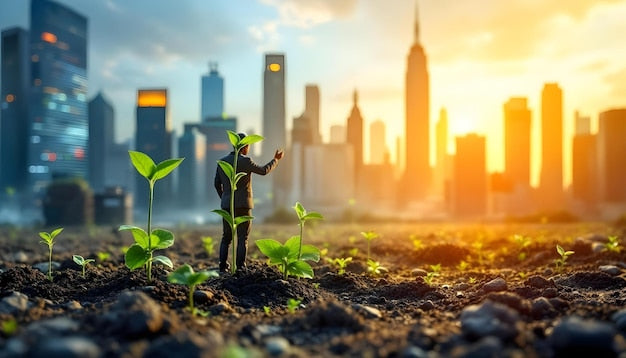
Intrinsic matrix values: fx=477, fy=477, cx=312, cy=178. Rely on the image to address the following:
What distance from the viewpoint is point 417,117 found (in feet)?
521

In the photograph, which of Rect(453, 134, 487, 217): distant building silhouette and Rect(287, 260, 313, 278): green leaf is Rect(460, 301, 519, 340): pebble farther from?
Rect(453, 134, 487, 217): distant building silhouette

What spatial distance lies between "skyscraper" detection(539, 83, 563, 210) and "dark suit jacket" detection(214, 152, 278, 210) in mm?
69674

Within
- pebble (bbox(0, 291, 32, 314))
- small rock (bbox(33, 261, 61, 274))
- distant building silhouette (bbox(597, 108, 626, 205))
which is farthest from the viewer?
distant building silhouette (bbox(597, 108, 626, 205))

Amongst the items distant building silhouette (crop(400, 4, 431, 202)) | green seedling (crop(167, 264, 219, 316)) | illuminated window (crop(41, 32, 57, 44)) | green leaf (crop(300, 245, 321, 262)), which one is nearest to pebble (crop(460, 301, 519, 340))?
green seedling (crop(167, 264, 219, 316))

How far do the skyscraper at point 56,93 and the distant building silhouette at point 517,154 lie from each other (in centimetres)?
10410

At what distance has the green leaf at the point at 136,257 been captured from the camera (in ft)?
18.3

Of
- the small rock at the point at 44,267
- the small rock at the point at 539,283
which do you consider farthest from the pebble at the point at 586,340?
the small rock at the point at 44,267

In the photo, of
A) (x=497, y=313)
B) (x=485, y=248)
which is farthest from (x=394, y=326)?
(x=485, y=248)

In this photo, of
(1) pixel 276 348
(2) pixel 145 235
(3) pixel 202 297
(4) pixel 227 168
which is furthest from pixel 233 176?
(1) pixel 276 348

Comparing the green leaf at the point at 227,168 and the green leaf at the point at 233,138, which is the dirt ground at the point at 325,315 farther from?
the green leaf at the point at 233,138

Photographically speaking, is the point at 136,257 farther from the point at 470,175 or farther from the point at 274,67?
the point at 470,175

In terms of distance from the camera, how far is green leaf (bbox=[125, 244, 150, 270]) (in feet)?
18.3

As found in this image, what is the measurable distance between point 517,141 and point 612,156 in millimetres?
33644

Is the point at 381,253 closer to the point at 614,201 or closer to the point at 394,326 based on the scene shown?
the point at 394,326
